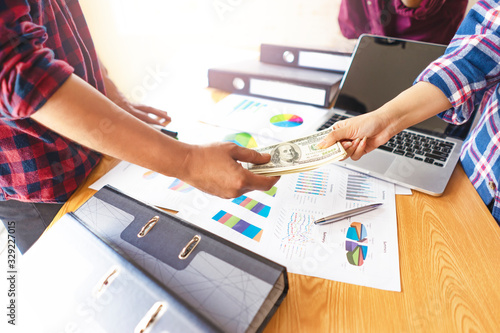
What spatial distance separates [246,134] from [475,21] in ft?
2.14

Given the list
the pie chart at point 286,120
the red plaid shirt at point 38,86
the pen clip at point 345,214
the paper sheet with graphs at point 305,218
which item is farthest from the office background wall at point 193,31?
the pen clip at point 345,214

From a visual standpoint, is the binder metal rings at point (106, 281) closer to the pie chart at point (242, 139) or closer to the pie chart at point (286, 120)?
the pie chart at point (242, 139)

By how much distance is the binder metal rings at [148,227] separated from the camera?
550 mm

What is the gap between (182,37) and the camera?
5.60 feet

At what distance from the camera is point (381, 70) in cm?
98

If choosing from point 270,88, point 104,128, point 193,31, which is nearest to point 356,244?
point 104,128

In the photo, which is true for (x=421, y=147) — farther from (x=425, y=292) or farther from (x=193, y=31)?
(x=193, y=31)

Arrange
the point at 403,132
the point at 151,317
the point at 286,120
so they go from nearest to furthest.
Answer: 1. the point at 151,317
2. the point at 403,132
3. the point at 286,120

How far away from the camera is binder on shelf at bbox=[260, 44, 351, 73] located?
3.88 ft

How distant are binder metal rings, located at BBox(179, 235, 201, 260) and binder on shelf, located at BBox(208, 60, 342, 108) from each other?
76 cm

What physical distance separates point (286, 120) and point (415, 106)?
437 millimetres

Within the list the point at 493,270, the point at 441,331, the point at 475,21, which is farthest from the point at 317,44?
the point at 441,331

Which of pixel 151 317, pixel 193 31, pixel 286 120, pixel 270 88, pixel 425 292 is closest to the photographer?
pixel 151 317

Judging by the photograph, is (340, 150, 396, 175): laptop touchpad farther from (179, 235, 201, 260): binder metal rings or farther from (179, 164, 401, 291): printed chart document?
(179, 235, 201, 260): binder metal rings
